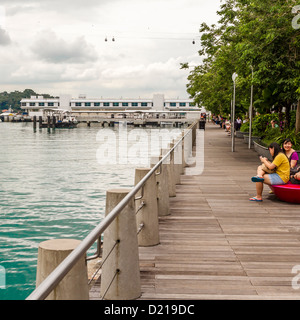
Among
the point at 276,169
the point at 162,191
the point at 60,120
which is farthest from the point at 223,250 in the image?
the point at 60,120

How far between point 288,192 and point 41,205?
12757mm

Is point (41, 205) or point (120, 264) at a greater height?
point (120, 264)

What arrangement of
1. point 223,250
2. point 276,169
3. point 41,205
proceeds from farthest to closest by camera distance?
point 41,205 → point 276,169 → point 223,250

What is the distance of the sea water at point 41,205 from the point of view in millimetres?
11767

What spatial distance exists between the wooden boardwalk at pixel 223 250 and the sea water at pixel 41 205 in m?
4.19

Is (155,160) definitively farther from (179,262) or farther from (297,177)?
(179,262)

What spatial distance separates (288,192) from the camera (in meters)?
10.3

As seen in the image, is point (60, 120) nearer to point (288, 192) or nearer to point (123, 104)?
point (123, 104)

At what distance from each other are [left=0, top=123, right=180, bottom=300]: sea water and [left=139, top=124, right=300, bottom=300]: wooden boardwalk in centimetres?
419

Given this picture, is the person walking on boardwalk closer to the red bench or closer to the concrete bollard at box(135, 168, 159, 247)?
the red bench

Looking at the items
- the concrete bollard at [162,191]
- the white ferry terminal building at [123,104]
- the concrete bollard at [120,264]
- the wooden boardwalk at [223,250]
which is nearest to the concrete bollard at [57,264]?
the concrete bollard at [120,264]

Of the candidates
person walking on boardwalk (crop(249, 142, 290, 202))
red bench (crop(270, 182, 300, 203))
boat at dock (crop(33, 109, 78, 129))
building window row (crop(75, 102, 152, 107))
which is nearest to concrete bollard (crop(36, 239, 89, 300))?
person walking on boardwalk (crop(249, 142, 290, 202))

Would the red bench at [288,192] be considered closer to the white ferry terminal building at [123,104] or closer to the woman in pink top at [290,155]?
the woman in pink top at [290,155]
